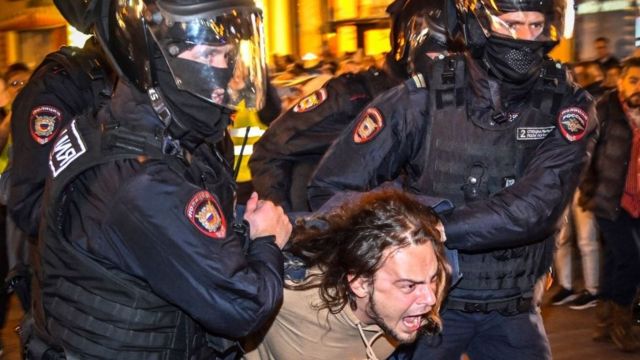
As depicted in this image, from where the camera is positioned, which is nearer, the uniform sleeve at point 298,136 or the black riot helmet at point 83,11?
the black riot helmet at point 83,11

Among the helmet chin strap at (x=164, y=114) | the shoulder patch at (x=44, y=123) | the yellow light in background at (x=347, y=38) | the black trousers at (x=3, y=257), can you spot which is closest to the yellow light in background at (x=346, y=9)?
the yellow light in background at (x=347, y=38)

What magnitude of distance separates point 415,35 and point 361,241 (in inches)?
75.6

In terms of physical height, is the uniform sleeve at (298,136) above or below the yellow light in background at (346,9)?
above

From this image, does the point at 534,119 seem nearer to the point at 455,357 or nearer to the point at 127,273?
the point at 455,357

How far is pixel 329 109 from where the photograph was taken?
183 inches

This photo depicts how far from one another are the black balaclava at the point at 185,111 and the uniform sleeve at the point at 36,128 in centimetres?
93

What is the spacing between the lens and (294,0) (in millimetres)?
17469

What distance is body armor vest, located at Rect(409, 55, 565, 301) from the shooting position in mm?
3441

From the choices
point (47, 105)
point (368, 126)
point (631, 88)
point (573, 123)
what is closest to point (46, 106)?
point (47, 105)

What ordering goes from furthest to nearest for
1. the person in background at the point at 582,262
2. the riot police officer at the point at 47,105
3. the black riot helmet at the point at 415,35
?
the person in background at the point at 582,262, the black riot helmet at the point at 415,35, the riot police officer at the point at 47,105

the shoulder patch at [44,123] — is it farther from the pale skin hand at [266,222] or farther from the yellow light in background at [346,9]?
the yellow light in background at [346,9]

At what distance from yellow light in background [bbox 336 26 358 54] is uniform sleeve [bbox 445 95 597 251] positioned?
40.1 feet

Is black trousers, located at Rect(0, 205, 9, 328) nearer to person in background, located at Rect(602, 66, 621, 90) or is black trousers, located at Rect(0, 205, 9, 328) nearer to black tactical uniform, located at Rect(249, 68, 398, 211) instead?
black tactical uniform, located at Rect(249, 68, 398, 211)

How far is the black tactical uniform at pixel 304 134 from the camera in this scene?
4633 mm
